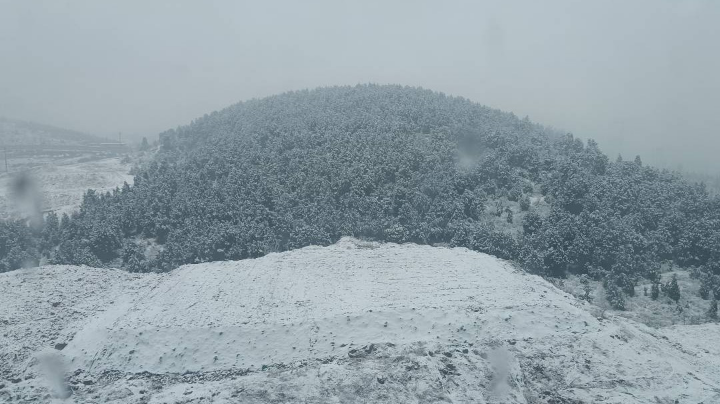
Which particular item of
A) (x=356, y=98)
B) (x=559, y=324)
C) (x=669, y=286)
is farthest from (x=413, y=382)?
(x=356, y=98)

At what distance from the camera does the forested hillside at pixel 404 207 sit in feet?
136

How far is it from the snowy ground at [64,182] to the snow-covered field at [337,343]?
3397cm

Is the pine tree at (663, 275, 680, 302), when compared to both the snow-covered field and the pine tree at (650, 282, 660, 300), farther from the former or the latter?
the snow-covered field

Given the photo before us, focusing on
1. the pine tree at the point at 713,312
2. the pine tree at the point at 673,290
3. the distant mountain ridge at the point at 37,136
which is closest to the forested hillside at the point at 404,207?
the pine tree at the point at 673,290

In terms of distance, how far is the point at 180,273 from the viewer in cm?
3672

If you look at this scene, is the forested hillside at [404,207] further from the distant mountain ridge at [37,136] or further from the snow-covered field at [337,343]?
the distant mountain ridge at [37,136]

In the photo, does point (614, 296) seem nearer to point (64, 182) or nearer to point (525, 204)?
point (525, 204)

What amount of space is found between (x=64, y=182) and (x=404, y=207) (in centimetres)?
5540

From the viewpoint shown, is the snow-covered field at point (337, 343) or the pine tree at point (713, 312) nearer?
the snow-covered field at point (337, 343)

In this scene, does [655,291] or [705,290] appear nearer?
[655,291]

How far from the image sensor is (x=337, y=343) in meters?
26.8

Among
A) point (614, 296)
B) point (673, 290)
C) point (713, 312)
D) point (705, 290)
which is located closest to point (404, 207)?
point (614, 296)

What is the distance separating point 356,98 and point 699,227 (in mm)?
54000

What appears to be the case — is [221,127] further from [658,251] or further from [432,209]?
[658,251]
